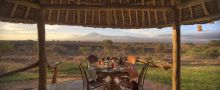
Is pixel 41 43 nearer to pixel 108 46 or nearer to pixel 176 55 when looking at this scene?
pixel 176 55

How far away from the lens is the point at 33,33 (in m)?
37.6

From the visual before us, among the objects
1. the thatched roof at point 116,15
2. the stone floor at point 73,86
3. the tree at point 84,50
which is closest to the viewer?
the thatched roof at point 116,15

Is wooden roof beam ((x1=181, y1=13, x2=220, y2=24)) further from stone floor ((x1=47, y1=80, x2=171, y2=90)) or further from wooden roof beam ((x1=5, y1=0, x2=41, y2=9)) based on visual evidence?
wooden roof beam ((x1=5, y1=0, x2=41, y2=9))

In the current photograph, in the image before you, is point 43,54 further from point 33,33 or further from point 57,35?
point 57,35

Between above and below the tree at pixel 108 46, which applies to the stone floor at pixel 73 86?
below

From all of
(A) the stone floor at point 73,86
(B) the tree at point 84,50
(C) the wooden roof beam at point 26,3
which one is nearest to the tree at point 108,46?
(B) the tree at point 84,50

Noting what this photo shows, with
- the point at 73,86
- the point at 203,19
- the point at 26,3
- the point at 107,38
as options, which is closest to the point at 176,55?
the point at 203,19

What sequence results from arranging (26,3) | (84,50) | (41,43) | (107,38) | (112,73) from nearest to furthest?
(26,3) → (41,43) → (112,73) → (84,50) → (107,38)

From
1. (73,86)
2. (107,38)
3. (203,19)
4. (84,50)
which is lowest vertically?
(73,86)

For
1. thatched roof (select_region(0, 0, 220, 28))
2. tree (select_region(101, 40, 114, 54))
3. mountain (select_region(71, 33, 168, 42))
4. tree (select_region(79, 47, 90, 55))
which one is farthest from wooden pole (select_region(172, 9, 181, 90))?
mountain (select_region(71, 33, 168, 42))

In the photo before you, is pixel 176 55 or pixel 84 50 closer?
pixel 176 55

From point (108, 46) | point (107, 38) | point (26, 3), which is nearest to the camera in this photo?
point (26, 3)

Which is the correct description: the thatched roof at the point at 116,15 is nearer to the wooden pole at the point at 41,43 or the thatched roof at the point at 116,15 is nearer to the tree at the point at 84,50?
the wooden pole at the point at 41,43

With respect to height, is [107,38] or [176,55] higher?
[107,38]
